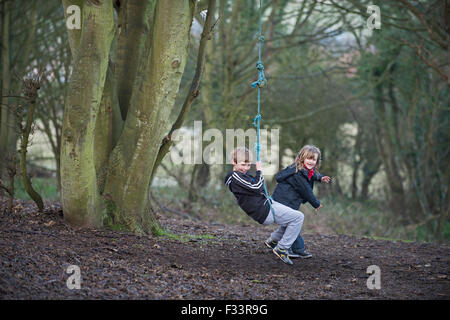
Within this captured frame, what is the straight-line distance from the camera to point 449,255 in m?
6.08

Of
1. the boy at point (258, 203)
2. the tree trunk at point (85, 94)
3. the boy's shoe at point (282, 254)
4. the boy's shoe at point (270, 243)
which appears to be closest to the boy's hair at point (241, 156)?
the boy at point (258, 203)

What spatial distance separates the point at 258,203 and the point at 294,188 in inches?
22.5

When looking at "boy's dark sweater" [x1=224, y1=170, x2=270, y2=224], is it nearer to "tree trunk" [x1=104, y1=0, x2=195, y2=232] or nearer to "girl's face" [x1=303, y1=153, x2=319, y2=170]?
"girl's face" [x1=303, y1=153, x2=319, y2=170]

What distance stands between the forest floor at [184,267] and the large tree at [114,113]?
0.33 meters

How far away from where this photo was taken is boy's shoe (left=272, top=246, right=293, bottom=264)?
5088 mm

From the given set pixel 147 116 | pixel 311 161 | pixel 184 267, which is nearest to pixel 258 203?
pixel 311 161

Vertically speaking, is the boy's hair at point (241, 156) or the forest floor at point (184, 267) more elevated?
the boy's hair at point (241, 156)

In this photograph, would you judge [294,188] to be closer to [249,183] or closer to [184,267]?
[249,183]

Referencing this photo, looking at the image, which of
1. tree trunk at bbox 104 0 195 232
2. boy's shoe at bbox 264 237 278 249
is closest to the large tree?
tree trunk at bbox 104 0 195 232

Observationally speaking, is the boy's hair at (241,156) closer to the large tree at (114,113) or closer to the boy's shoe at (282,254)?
the large tree at (114,113)

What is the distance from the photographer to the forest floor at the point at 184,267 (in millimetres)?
3629

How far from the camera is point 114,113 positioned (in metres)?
5.53

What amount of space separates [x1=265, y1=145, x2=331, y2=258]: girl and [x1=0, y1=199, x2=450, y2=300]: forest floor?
0.25 metres
